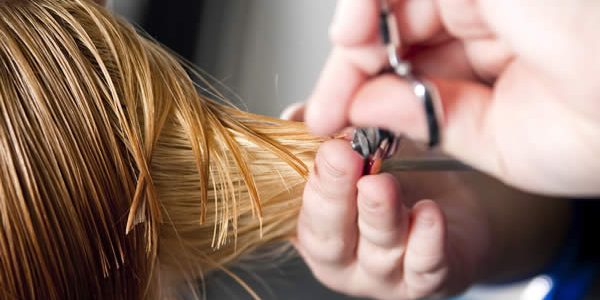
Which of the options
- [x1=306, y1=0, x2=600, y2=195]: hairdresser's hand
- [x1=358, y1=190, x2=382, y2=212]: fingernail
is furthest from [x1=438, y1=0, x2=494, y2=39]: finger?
[x1=358, y1=190, x2=382, y2=212]: fingernail

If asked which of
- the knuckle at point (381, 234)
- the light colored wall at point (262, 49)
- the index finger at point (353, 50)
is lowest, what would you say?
the knuckle at point (381, 234)

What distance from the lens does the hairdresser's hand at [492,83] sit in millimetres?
201

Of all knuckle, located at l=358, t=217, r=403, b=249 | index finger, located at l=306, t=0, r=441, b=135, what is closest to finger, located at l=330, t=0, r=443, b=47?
index finger, located at l=306, t=0, r=441, b=135

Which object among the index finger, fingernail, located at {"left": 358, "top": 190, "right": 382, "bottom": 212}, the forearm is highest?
the index finger

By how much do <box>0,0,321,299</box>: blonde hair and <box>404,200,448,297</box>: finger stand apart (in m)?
0.07

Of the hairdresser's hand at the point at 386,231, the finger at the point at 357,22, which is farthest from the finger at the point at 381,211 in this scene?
the finger at the point at 357,22

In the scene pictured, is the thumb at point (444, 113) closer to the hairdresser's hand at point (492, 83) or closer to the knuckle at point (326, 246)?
the hairdresser's hand at point (492, 83)

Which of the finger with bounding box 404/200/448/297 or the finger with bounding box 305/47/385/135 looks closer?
the finger with bounding box 305/47/385/135

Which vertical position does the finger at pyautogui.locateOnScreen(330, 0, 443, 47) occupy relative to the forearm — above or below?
above

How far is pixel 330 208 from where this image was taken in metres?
0.35

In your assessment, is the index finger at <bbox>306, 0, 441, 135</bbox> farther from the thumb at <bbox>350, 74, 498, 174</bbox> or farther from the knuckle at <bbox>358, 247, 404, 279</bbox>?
the knuckle at <bbox>358, 247, 404, 279</bbox>

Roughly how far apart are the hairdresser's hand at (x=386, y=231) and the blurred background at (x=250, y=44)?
2 centimetres

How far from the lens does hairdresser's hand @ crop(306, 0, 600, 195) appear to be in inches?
7.9

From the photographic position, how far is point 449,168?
30cm
